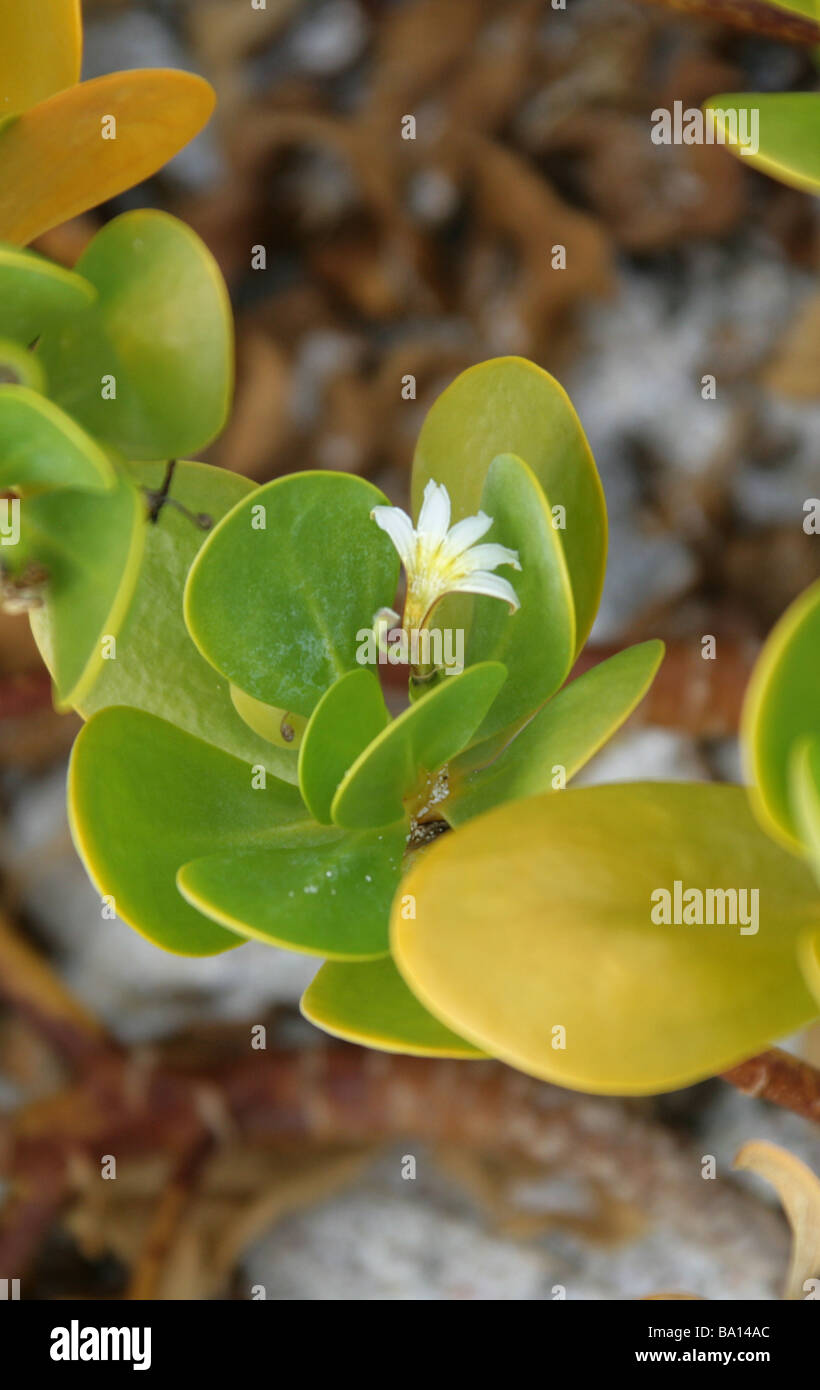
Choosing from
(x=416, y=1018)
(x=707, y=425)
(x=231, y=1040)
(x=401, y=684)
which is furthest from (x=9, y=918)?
(x=416, y=1018)

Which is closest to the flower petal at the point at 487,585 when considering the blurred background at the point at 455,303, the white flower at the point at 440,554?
the white flower at the point at 440,554

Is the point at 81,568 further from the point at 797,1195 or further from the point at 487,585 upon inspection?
the point at 797,1195

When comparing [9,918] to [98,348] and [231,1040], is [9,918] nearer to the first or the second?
[231,1040]

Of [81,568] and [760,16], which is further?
[760,16]

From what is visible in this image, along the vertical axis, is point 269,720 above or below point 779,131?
below

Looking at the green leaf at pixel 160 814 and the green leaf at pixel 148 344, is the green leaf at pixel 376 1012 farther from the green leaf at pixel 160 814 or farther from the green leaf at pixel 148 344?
the green leaf at pixel 148 344

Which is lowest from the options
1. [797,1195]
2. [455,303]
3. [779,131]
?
[797,1195]

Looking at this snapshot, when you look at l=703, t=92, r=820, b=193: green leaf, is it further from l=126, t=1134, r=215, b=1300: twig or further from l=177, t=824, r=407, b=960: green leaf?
l=126, t=1134, r=215, b=1300: twig

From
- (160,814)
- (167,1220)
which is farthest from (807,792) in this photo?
(167,1220)
